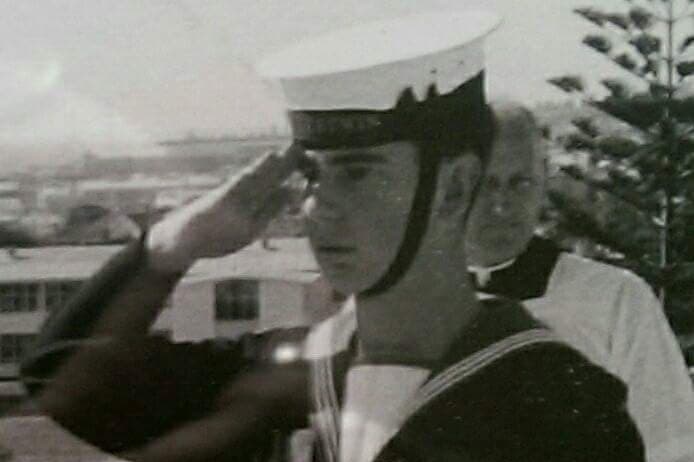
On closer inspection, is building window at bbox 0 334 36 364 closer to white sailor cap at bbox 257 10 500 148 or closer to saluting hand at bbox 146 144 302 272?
saluting hand at bbox 146 144 302 272

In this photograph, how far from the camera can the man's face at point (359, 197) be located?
628 centimetres

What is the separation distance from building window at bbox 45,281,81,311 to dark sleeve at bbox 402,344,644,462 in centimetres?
71

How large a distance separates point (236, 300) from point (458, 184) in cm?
47

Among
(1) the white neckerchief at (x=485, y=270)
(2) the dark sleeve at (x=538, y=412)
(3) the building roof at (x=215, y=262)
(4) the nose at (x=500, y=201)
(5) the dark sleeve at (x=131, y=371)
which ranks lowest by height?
(2) the dark sleeve at (x=538, y=412)

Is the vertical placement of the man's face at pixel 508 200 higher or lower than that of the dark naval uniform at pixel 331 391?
higher

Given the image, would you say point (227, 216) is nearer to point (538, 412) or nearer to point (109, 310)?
point (109, 310)

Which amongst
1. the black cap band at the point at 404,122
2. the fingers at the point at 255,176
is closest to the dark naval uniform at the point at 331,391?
the fingers at the point at 255,176

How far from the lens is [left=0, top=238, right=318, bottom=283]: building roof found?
247 inches

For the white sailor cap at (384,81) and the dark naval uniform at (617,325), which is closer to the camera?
the white sailor cap at (384,81)

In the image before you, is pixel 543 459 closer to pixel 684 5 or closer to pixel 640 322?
pixel 640 322

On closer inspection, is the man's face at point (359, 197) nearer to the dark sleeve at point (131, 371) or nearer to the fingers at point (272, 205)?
the fingers at point (272, 205)

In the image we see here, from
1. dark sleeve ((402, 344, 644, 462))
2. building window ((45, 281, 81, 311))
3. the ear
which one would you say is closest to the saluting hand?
building window ((45, 281, 81, 311))

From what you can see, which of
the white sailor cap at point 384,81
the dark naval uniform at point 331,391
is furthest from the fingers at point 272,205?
the dark naval uniform at point 331,391

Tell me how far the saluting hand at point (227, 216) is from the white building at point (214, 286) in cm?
3
